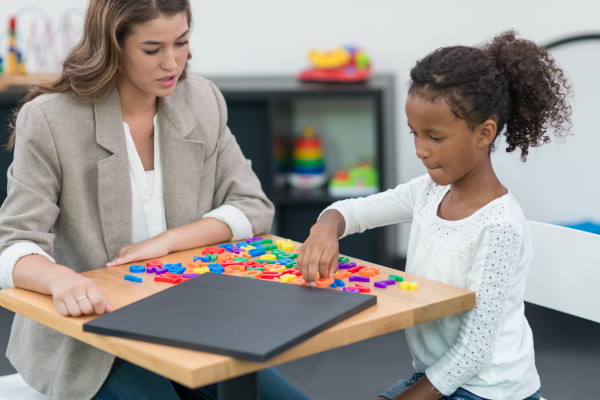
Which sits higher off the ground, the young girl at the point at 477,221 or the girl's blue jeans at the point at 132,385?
the young girl at the point at 477,221

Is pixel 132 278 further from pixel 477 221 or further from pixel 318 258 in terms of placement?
pixel 477 221

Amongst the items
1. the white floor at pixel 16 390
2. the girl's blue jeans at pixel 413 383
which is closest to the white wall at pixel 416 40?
the girl's blue jeans at pixel 413 383

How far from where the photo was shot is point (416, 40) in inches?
123

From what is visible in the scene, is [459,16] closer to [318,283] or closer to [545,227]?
[545,227]

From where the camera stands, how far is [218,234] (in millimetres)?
1479

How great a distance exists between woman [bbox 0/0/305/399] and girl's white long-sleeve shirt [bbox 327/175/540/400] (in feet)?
1.30

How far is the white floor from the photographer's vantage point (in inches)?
52.8

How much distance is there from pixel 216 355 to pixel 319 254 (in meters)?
0.39

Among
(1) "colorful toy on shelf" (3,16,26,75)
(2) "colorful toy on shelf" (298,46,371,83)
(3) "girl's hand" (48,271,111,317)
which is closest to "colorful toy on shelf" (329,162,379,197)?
(2) "colorful toy on shelf" (298,46,371,83)

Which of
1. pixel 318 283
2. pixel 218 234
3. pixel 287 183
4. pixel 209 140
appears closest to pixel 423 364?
pixel 318 283

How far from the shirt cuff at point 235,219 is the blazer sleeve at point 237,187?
0.7 inches

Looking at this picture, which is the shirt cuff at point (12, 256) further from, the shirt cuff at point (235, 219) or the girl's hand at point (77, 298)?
the shirt cuff at point (235, 219)

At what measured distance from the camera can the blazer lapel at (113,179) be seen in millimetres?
1412

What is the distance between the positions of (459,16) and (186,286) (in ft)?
7.77
